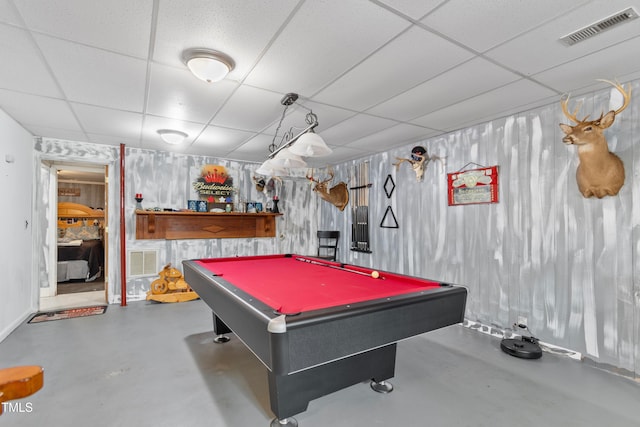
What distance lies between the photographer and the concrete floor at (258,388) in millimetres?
1956

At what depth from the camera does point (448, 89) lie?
270 centimetres

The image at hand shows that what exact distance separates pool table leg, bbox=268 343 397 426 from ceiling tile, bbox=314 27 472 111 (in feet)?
6.99

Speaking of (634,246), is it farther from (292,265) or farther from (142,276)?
(142,276)

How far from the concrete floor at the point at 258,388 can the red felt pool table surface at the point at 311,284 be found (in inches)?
30.9

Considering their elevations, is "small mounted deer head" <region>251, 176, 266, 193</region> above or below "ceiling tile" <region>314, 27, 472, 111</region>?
below

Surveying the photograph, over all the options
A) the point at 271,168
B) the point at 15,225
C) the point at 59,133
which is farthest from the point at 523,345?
the point at 59,133

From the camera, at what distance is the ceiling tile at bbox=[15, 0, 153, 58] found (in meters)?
1.63

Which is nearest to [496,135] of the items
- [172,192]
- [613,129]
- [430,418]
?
[613,129]

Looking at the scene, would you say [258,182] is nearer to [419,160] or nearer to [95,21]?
[419,160]

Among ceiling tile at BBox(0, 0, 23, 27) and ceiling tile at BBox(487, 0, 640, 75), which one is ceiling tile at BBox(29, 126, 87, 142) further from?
ceiling tile at BBox(487, 0, 640, 75)

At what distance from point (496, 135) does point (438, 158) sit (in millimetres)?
766

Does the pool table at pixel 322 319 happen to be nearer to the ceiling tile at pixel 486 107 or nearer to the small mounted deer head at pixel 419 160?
the ceiling tile at pixel 486 107

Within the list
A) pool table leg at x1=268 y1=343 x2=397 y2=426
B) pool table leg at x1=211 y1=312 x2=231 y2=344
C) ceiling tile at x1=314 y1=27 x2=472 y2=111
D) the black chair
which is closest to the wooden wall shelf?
the black chair

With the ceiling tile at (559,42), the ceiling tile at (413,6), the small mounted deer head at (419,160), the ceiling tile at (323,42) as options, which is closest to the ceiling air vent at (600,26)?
the ceiling tile at (559,42)
